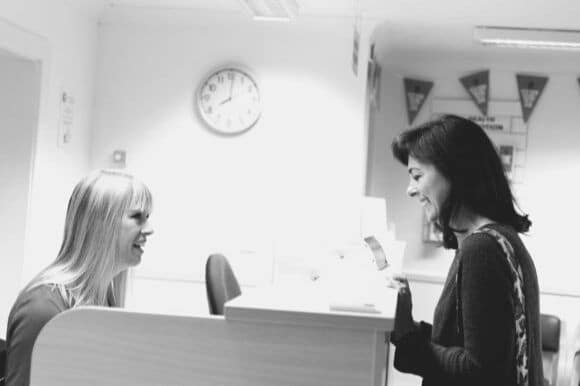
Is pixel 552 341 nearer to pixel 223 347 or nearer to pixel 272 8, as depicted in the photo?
pixel 272 8

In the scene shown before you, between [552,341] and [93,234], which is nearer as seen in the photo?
[93,234]

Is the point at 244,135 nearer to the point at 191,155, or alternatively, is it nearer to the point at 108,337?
the point at 191,155

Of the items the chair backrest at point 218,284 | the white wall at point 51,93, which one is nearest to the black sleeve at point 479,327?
the chair backrest at point 218,284

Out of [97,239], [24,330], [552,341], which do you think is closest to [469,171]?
[97,239]

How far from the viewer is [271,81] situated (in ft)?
15.8

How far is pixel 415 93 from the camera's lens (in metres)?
5.68

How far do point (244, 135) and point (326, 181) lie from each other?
57cm

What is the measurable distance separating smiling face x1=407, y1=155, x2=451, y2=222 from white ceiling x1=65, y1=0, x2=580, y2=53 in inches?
107

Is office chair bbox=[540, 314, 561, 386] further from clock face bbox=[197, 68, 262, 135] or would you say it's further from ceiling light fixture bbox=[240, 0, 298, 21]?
ceiling light fixture bbox=[240, 0, 298, 21]

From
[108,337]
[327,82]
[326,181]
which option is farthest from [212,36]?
[108,337]

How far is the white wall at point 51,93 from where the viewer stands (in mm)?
3988

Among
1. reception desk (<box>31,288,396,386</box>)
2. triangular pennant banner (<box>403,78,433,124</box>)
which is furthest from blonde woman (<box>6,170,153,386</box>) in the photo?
triangular pennant banner (<box>403,78,433,124</box>)

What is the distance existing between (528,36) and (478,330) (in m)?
3.56

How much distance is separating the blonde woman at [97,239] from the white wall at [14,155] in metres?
2.50
